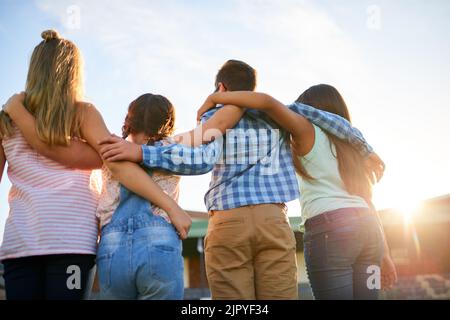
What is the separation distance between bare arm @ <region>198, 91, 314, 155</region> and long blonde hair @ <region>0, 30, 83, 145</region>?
693 millimetres

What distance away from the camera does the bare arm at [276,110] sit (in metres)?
2.56

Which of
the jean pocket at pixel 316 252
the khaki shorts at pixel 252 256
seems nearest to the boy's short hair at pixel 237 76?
the khaki shorts at pixel 252 256

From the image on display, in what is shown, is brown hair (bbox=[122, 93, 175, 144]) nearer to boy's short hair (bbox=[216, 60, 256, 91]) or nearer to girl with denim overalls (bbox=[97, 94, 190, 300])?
girl with denim overalls (bbox=[97, 94, 190, 300])

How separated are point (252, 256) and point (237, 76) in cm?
101

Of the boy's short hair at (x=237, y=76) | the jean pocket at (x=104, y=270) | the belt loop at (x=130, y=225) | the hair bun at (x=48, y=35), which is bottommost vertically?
the jean pocket at (x=104, y=270)

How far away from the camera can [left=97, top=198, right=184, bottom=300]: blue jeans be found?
2074mm

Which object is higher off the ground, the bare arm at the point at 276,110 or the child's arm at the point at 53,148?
the bare arm at the point at 276,110

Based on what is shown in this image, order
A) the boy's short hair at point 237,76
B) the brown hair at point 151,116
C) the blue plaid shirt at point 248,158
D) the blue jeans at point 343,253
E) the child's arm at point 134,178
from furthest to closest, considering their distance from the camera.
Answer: the boy's short hair at point 237,76 → the blue jeans at point 343,253 → the brown hair at point 151,116 → the blue plaid shirt at point 248,158 → the child's arm at point 134,178

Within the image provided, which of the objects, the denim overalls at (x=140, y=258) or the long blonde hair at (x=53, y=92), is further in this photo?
the long blonde hair at (x=53, y=92)

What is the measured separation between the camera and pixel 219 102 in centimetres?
262

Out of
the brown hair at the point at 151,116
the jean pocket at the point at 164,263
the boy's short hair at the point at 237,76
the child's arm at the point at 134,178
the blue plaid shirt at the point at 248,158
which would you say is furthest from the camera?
the boy's short hair at the point at 237,76

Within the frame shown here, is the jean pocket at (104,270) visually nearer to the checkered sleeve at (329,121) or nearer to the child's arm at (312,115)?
Result: the child's arm at (312,115)

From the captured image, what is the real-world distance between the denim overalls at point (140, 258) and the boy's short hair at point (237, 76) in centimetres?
99
